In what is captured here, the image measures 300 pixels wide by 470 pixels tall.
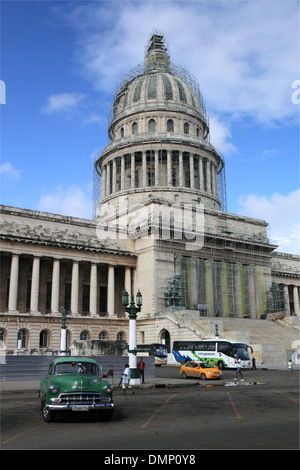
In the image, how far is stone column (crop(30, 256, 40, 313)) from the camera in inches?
2079

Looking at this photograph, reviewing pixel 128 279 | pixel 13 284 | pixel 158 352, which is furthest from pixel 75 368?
pixel 128 279

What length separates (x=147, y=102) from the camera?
269ft

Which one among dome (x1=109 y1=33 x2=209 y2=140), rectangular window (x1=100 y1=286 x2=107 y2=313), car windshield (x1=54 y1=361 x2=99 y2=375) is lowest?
car windshield (x1=54 y1=361 x2=99 y2=375)

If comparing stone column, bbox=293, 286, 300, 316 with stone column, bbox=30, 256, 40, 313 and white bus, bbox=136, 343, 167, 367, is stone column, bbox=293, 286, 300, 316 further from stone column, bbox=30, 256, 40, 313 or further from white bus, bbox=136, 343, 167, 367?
stone column, bbox=30, 256, 40, 313

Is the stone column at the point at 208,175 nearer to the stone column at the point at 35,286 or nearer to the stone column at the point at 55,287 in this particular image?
the stone column at the point at 55,287

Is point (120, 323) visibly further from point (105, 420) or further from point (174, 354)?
point (105, 420)

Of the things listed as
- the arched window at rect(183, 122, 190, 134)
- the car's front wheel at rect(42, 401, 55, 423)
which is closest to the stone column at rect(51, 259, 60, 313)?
the arched window at rect(183, 122, 190, 134)

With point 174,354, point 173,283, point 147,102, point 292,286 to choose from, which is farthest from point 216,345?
point 147,102

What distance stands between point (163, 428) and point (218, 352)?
1195 inches

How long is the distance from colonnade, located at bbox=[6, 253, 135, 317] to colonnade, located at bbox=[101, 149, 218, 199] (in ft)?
64.3

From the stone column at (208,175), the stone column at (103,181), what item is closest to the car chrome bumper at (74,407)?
the stone column at (208,175)

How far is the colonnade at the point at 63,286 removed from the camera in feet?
172

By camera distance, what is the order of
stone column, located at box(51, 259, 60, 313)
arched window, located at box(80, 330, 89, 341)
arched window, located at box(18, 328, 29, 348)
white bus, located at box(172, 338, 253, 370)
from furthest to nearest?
arched window, located at box(80, 330, 89, 341)
stone column, located at box(51, 259, 60, 313)
arched window, located at box(18, 328, 29, 348)
white bus, located at box(172, 338, 253, 370)

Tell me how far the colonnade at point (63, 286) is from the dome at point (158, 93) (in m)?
33.9
